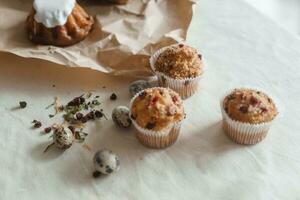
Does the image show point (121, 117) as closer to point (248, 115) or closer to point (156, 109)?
point (156, 109)

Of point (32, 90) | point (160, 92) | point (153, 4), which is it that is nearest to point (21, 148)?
point (32, 90)

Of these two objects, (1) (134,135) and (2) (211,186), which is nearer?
(2) (211,186)

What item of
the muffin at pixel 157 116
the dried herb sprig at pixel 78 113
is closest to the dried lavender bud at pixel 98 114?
the dried herb sprig at pixel 78 113

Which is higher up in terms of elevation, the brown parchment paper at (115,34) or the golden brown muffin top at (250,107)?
the golden brown muffin top at (250,107)

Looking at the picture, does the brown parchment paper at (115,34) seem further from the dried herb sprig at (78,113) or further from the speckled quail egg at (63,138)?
the speckled quail egg at (63,138)

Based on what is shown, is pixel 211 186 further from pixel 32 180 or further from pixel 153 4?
pixel 153 4

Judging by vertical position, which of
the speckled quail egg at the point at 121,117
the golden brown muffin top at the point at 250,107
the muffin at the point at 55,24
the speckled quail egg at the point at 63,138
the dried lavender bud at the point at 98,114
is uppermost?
the golden brown muffin top at the point at 250,107
